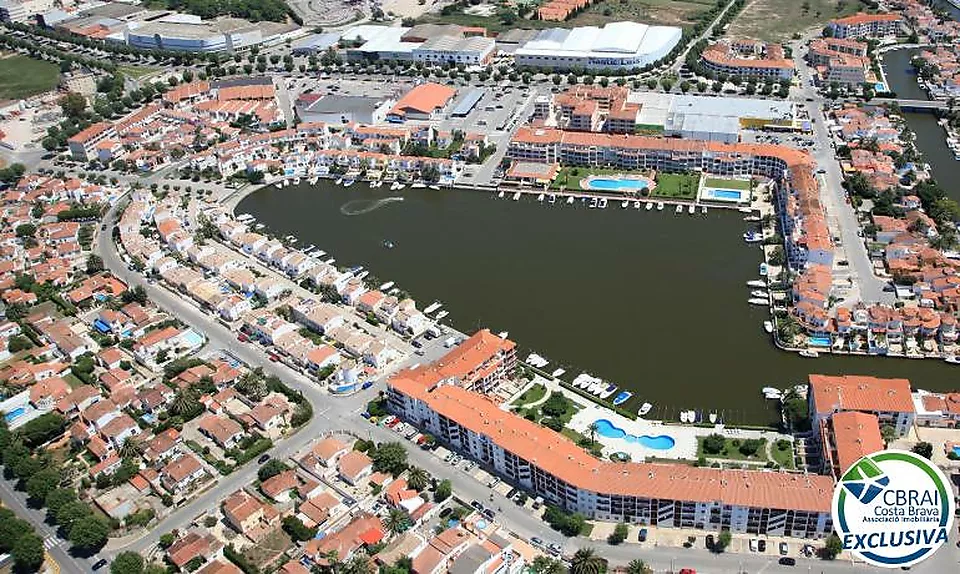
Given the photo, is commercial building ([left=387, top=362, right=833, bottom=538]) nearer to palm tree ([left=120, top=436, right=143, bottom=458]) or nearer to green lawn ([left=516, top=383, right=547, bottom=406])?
green lawn ([left=516, top=383, right=547, bottom=406])

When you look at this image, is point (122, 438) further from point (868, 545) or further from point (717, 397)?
point (868, 545)

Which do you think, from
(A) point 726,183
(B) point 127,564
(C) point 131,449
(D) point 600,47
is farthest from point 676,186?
(B) point 127,564

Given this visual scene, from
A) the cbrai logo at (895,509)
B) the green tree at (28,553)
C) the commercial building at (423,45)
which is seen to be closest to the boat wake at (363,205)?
the commercial building at (423,45)

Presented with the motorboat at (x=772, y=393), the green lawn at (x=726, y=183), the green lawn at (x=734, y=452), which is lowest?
the green lawn at (x=734, y=452)

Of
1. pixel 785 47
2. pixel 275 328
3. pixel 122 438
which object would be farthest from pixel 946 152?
pixel 122 438

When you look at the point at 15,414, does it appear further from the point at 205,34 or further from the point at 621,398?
the point at 205,34

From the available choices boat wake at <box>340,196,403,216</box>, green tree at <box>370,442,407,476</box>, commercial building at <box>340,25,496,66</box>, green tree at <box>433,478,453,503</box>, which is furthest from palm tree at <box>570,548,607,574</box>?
commercial building at <box>340,25,496,66</box>

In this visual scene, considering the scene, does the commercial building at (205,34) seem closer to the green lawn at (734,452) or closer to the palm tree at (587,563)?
the green lawn at (734,452)
